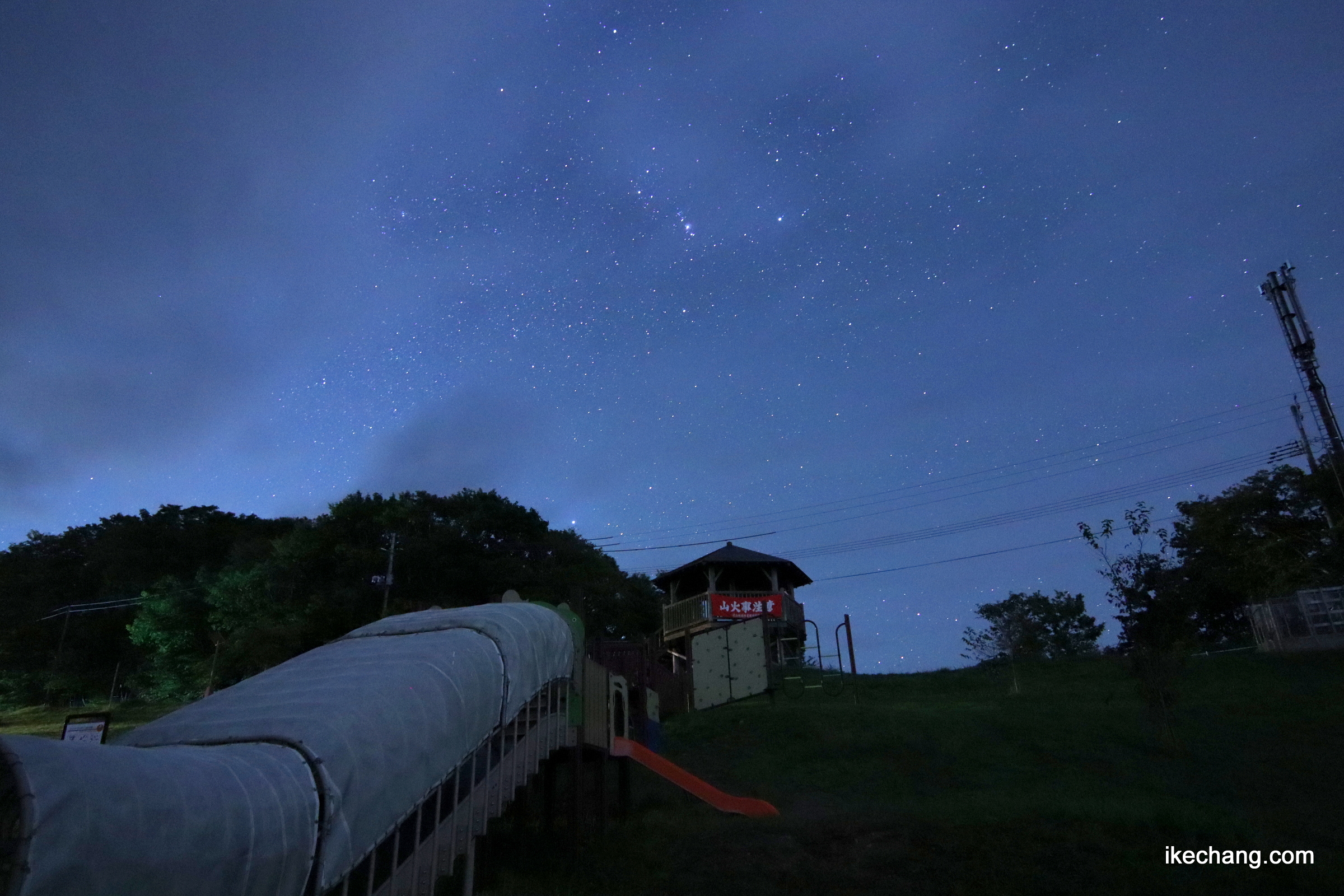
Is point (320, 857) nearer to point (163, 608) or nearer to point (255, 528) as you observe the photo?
point (163, 608)

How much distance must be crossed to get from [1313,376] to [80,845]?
38620 mm

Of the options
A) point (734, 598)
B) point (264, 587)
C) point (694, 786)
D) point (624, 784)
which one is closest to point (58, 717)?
point (264, 587)

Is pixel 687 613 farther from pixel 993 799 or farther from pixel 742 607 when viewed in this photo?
pixel 993 799

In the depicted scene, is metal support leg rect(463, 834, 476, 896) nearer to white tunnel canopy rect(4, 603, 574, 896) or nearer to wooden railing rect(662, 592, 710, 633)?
white tunnel canopy rect(4, 603, 574, 896)

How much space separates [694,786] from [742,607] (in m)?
19.0

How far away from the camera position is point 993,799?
42.2 ft

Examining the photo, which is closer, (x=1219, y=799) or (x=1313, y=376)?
(x=1219, y=799)

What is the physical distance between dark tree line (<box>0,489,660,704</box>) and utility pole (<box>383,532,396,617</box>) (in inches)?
16.7

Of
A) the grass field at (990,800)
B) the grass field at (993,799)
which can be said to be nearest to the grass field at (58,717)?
the grass field at (990,800)

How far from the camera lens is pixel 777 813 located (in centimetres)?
1334

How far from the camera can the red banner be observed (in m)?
32.8

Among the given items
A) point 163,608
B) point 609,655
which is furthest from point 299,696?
point 163,608

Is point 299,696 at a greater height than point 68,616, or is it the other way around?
point 68,616

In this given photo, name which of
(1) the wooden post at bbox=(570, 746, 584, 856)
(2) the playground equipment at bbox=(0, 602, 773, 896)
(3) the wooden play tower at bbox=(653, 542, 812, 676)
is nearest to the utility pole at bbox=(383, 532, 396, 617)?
(3) the wooden play tower at bbox=(653, 542, 812, 676)
